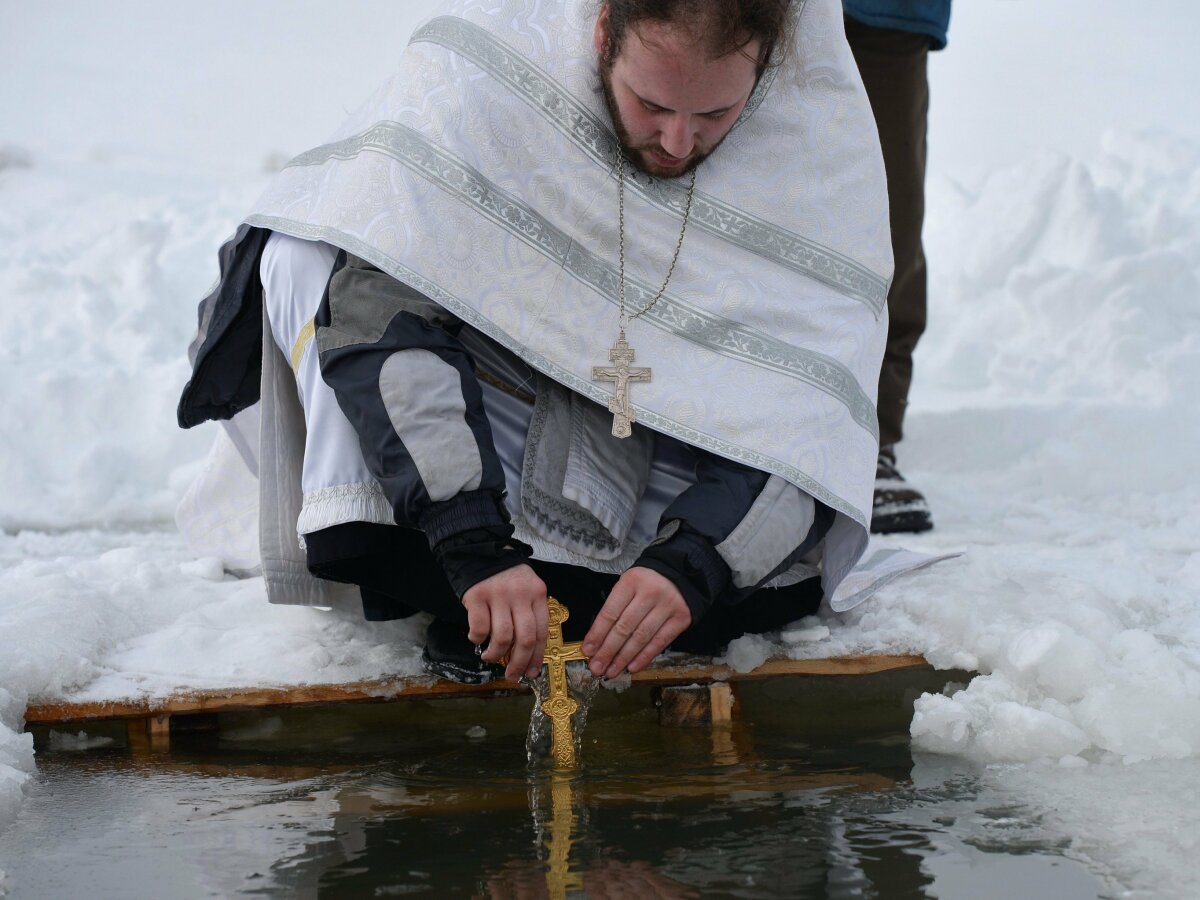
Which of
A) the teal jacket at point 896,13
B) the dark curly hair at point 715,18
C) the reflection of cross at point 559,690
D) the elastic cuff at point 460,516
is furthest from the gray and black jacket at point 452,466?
the teal jacket at point 896,13

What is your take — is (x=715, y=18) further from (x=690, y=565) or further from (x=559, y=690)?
(x=559, y=690)

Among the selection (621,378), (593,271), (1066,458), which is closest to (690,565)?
(621,378)

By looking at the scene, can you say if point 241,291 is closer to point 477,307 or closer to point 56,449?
point 477,307

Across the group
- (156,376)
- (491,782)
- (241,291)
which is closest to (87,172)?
(156,376)

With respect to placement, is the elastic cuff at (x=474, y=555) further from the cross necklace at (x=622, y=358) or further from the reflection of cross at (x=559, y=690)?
the cross necklace at (x=622, y=358)

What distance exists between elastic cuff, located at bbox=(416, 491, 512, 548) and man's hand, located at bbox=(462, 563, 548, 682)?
79 mm

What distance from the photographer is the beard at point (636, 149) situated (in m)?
2.30

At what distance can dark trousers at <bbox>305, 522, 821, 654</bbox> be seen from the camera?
84.0 inches

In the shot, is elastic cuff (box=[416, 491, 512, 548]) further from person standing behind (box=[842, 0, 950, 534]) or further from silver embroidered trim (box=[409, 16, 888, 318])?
person standing behind (box=[842, 0, 950, 534])

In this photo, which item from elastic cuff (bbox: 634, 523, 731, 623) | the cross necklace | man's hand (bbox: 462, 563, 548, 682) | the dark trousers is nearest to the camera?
man's hand (bbox: 462, 563, 548, 682)

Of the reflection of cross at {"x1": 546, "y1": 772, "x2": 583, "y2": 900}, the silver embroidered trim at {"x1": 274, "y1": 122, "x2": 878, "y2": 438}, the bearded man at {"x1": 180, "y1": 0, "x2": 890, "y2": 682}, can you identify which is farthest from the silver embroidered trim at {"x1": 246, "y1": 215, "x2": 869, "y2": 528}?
the reflection of cross at {"x1": 546, "y1": 772, "x2": 583, "y2": 900}

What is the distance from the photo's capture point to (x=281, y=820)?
1843 millimetres

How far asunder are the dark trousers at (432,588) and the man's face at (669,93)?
0.74m

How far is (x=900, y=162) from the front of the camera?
355 cm
